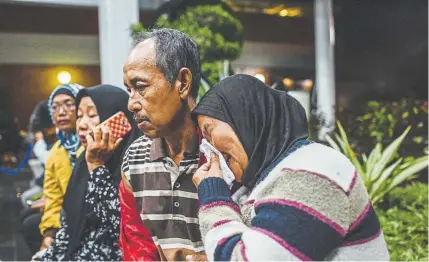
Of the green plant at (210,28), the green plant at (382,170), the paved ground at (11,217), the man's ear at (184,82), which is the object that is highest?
the green plant at (210,28)

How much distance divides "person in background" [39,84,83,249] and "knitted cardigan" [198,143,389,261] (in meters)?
2.08

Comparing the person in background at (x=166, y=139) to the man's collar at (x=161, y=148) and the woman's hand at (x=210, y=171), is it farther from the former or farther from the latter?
the woman's hand at (x=210, y=171)

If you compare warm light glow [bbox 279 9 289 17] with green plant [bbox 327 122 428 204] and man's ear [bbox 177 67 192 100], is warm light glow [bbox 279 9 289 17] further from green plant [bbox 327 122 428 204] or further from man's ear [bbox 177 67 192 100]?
man's ear [bbox 177 67 192 100]

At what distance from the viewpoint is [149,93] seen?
2141 millimetres

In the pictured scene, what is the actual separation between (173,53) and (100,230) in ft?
3.83

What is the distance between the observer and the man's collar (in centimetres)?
228

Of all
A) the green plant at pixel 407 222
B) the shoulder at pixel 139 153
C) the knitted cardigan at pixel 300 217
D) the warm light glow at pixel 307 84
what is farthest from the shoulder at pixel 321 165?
the warm light glow at pixel 307 84

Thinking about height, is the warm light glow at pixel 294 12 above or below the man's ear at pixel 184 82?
above

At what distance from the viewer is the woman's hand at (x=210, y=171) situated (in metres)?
1.92

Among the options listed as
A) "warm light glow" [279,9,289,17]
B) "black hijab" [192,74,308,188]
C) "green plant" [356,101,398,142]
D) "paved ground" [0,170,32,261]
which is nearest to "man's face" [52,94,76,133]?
"black hijab" [192,74,308,188]

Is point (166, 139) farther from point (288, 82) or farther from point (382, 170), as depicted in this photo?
point (288, 82)

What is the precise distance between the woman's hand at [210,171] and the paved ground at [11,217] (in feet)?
16.3

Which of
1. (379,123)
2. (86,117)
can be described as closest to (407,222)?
(379,123)

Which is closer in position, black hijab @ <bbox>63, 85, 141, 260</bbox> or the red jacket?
the red jacket
